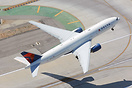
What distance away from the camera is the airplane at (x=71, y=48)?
5359 cm

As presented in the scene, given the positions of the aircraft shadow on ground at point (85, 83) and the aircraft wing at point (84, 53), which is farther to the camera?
the aircraft shadow on ground at point (85, 83)

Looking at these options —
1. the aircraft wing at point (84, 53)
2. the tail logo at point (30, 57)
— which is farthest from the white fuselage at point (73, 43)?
the aircraft wing at point (84, 53)

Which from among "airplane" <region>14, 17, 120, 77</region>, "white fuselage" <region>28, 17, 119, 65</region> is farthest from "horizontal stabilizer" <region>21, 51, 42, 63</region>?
"white fuselage" <region>28, 17, 119, 65</region>

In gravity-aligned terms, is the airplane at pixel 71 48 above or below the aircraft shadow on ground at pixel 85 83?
above

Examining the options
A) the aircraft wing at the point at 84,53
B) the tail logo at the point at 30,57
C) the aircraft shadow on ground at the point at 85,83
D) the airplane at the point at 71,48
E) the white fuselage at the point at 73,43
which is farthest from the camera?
the aircraft shadow on ground at the point at 85,83

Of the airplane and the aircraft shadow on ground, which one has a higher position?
the airplane

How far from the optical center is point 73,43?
5978 cm

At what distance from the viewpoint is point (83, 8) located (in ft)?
284

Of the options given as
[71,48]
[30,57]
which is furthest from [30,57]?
[71,48]

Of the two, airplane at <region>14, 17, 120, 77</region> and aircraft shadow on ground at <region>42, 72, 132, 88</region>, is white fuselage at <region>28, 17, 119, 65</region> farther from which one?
aircraft shadow on ground at <region>42, 72, 132, 88</region>

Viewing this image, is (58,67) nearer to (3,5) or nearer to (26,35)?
(26,35)

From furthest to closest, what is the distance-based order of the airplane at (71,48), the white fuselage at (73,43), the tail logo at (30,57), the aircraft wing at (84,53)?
the aircraft wing at (84,53) → the white fuselage at (73,43) → the airplane at (71,48) → the tail logo at (30,57)

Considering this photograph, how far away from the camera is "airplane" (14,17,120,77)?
176ft

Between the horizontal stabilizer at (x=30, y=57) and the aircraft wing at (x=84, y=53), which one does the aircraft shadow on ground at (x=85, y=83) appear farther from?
the horizontal stabilizer at (x=30, y=57)
